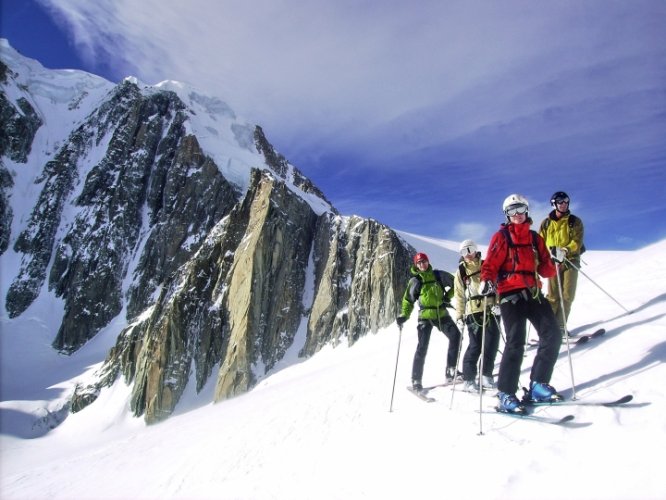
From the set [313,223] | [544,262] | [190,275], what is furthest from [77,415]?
[544,262]

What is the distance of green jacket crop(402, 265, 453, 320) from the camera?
8.30 meters

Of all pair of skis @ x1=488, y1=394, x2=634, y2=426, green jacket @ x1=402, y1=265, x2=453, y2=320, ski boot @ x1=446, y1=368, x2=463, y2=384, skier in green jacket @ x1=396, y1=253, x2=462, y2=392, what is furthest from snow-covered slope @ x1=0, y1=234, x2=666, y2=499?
green jacket @ x1=402, y1=265, x2=453, y2=320

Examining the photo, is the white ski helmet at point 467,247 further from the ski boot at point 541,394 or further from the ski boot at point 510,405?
the ski boot at point 510,405

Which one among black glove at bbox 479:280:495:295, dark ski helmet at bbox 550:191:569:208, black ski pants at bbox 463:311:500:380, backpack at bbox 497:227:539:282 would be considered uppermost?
dark ski helmet at bbox 550:191:569:208

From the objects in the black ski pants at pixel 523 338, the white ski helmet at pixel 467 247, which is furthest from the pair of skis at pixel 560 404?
the white ski helmet at pixel 467 247

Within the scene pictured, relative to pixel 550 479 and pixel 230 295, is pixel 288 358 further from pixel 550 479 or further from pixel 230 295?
pixel 550 479

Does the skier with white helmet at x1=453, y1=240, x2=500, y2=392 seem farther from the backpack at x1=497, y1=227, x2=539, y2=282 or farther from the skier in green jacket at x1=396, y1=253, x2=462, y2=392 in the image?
the backpack at x1=497, y1=227, x2=539, y2=282

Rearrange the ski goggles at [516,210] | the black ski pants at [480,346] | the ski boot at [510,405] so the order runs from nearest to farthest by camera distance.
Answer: the ski boot at [510,405], the ski goggles at [516,210], the black ski pants at [480,346]

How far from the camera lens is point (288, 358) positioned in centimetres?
4284

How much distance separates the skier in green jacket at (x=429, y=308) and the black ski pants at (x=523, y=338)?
257 cm

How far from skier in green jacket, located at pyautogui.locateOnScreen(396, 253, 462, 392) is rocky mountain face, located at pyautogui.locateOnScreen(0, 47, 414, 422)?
28433 millimetres

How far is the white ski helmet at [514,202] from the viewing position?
5.90 meters

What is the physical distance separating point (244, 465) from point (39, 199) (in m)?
101

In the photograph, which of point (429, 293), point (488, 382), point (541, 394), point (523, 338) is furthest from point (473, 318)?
point (541, 394)
